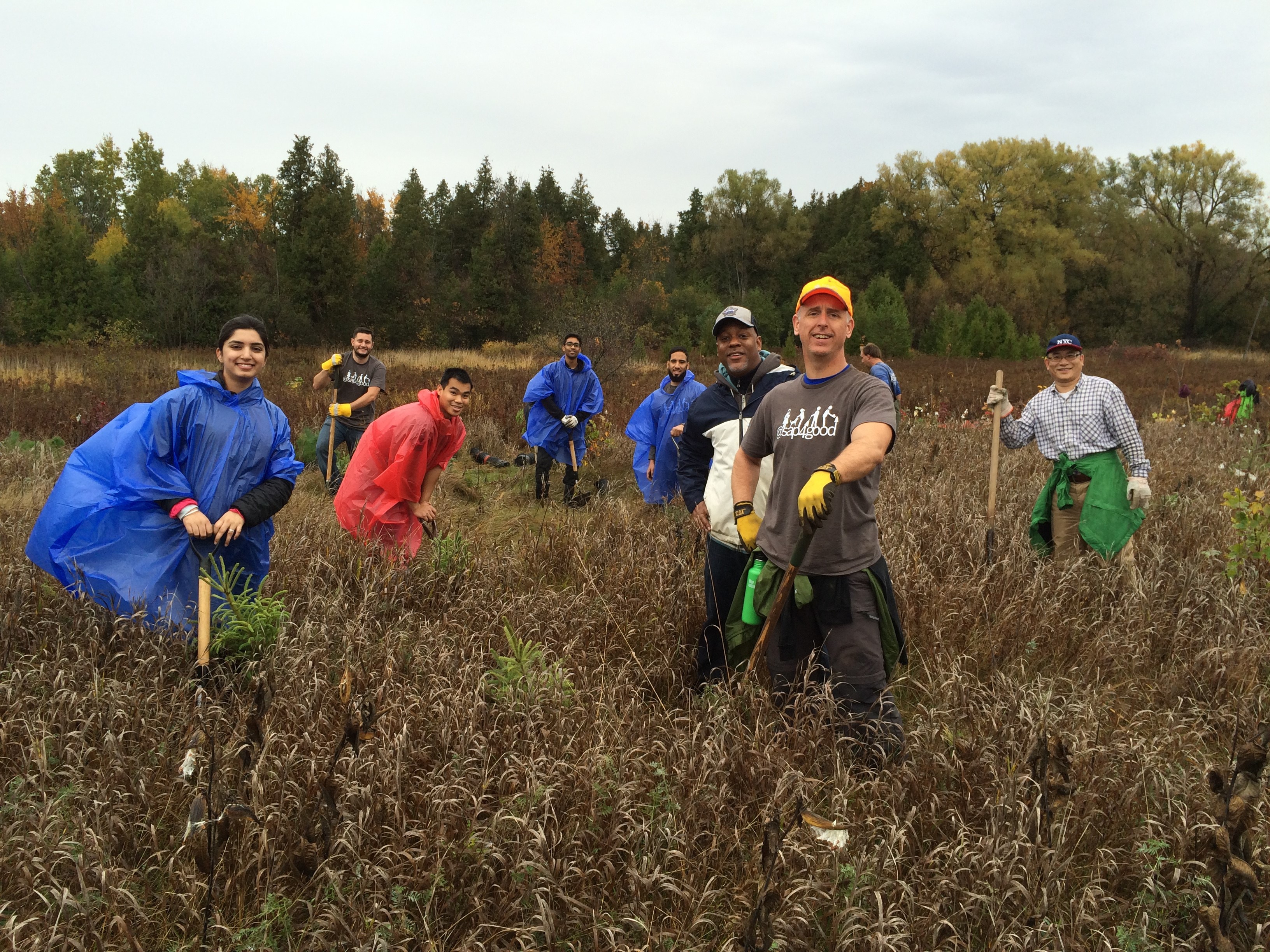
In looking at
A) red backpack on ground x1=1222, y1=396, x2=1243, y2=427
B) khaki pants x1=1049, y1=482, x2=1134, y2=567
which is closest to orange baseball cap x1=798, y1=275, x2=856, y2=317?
khaki pants x1=1049, y1=482, x2=1134, y2=567

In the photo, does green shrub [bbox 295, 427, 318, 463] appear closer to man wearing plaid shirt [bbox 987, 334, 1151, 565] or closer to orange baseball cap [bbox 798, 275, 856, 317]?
man wearing plaid shirt [bbox 987, 334, 1151, 565]

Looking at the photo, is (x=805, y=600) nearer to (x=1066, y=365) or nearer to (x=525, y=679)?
(x=525, y=679)

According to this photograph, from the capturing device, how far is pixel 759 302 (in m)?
34.1

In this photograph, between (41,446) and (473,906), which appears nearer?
(473,906)

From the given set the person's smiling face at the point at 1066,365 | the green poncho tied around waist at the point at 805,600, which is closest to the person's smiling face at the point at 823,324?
the green poncho tied around waist at the point at 805,600

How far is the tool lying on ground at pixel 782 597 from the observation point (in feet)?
8.39

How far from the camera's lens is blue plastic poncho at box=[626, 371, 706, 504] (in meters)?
6.29

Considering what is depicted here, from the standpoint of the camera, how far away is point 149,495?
3182 mm

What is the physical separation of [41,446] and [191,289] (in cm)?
2152

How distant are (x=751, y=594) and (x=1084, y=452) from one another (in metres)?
2.65

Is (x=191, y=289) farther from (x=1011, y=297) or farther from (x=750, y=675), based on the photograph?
(x=1011, y=297)

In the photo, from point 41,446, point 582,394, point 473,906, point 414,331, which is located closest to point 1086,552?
point 473,906

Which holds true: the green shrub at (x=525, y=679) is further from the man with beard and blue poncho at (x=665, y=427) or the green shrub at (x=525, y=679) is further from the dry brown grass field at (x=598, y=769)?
the man with beard and blue poncho at (x=665, y=427)

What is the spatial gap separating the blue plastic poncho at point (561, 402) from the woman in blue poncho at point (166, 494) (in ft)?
14.4
